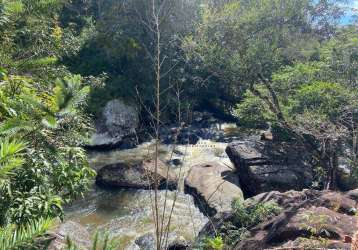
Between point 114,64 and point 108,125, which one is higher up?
point 114,64

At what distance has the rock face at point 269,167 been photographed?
11.5 m

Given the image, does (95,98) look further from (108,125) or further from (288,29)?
(288,29)

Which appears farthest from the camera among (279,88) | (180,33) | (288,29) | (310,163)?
(180,33)

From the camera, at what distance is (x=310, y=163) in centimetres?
1216

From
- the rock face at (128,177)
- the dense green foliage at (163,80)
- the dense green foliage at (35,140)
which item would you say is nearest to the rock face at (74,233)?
the dense green foliage at (163,80)

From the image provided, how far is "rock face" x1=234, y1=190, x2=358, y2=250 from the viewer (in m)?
5.95

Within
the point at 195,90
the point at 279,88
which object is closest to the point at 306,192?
the point at 279,88

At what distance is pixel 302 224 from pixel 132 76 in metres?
14.7

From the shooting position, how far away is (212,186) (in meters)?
11.6

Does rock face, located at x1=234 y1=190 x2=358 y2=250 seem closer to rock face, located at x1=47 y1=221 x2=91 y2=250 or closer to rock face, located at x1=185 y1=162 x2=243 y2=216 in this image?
rock face, located at x1=185 y1=162 x2=243 y2=216

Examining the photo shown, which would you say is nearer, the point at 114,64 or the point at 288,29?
the point at 288,29

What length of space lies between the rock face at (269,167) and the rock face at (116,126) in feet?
→ 17.9

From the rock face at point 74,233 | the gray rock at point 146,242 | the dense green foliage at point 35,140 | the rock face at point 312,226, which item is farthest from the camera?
the gray rock at point 146,242

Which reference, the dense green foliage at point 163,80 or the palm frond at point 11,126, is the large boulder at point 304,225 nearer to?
the dense green foliage at point 163,80
